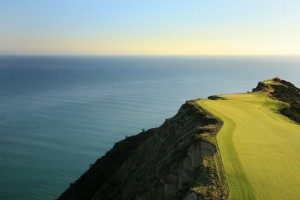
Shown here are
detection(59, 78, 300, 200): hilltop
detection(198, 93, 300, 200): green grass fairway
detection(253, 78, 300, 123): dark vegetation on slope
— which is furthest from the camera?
detection(253, 78, 300, 123): dark vegetation on slope

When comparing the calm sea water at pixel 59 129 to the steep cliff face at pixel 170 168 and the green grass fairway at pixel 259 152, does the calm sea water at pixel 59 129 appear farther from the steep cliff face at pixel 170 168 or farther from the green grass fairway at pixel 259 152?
the green grass fairway at pixel 259 152

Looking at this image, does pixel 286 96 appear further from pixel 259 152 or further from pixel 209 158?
pixel 209 158

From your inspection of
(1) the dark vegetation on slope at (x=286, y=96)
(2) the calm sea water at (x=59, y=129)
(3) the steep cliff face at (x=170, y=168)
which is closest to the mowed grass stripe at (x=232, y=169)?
(3) the steep cliff face at (x=170, y=168)

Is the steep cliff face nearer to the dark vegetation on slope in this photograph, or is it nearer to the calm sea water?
the dark vegetation on slope

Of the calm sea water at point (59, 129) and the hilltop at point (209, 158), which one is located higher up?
the hilltop at point (209, 158)

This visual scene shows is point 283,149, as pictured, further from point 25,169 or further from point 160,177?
point 25,169

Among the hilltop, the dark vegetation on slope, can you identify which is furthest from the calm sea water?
the dark vegetation on slope
